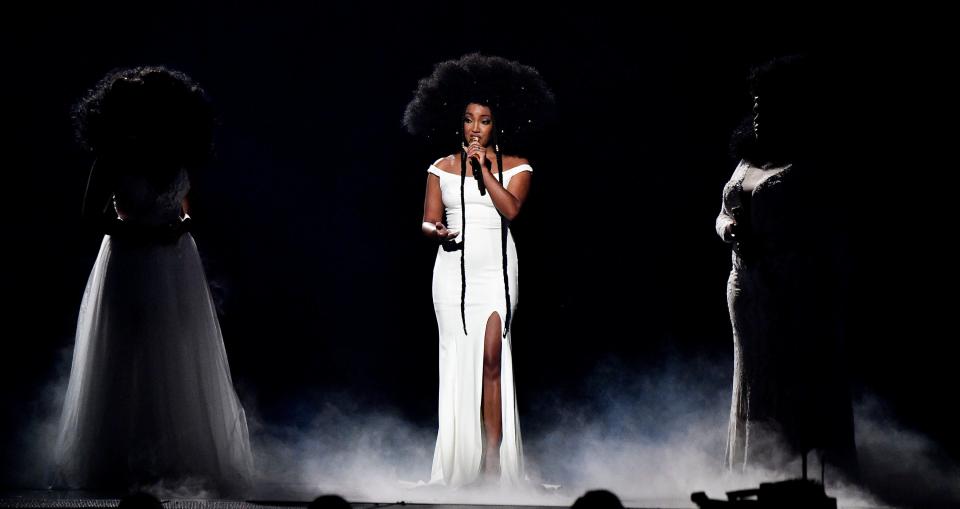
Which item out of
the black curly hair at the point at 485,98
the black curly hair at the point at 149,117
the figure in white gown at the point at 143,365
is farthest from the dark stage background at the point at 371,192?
the figure in white gown at the point at 143,365

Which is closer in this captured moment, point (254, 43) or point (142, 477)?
point (142, 477)

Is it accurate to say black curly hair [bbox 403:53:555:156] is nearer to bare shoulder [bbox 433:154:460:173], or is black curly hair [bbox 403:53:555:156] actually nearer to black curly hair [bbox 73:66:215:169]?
bare shoulder [bbox 433:154:460:173]

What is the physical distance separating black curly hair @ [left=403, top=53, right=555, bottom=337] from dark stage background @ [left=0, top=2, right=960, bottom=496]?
35 cm

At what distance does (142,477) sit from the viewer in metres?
4.31

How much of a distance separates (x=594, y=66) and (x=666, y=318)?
1311mm

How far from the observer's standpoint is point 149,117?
177 inches

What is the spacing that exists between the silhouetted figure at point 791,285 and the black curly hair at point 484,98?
1071 mm

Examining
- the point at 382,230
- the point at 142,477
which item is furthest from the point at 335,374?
the point at 142,477

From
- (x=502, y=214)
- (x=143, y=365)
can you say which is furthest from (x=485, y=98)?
(x=143, y=365)

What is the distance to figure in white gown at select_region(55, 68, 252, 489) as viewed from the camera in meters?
4.33

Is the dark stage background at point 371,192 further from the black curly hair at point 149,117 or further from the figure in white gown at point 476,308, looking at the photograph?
the black curly hair at point 149,117

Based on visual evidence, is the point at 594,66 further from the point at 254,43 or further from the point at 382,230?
the point at 254,43

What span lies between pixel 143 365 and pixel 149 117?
1037 mm

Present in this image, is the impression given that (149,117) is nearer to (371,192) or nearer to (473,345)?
(371,192)
